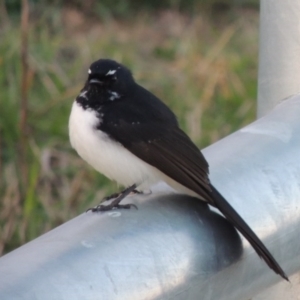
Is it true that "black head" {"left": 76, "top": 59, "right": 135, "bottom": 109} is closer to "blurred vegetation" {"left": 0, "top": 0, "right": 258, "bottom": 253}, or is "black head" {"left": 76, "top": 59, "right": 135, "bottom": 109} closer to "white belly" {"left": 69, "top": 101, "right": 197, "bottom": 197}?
"white belly" {"left": 69, "top": 101, "right": 197, "bottom": 197}

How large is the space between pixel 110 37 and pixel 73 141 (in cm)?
431

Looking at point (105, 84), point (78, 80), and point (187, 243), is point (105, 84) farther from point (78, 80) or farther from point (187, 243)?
point (78, 80)

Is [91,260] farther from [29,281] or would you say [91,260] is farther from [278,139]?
[278,139]

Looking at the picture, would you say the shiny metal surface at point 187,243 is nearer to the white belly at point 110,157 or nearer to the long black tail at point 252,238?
the long black tail at point 252,238

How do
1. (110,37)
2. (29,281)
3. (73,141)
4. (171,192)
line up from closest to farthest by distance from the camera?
(29,281)
(171,192)
(73,141)
(110,37)

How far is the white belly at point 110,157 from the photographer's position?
9.09 feet

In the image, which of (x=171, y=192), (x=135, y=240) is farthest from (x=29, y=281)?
(x=171, y=192)

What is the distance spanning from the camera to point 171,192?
6.02 ft

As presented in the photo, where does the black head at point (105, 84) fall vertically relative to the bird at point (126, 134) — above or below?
above

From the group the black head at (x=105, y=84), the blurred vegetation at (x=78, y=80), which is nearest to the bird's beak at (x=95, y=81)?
the black head at (x=105, y=84)

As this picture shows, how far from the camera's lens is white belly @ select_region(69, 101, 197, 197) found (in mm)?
2770

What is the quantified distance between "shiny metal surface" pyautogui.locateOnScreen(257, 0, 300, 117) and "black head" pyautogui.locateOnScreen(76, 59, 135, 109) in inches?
37.8

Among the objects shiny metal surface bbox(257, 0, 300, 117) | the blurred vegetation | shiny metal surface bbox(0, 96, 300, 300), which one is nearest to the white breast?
shiny metal surface bbox(257, 0, 300, 117)

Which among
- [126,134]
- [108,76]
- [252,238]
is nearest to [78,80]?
[108,76]
